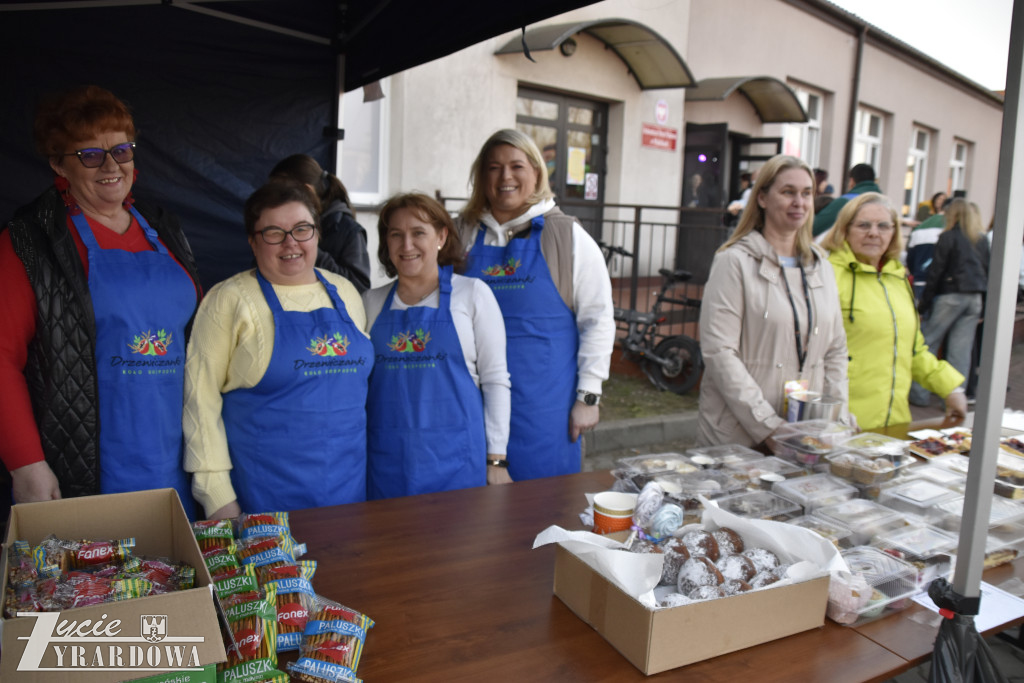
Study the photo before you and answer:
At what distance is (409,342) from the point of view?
7.52 feet

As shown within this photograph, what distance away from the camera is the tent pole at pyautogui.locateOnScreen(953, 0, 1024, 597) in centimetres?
111

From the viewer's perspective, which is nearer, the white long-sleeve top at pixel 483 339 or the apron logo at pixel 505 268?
the white long-sleeve top at pixel 483 339

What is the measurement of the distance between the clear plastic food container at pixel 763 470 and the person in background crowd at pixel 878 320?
1.14 meters

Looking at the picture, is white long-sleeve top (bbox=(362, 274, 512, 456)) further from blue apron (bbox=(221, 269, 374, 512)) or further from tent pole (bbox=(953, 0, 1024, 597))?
tent pole (bbox=(953, 0, 1024, 597))

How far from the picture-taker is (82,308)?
197 centimetres

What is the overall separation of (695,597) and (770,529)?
285 mm

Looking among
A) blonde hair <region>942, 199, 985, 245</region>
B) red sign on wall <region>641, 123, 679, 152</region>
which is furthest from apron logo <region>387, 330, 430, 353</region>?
red sign on wall <region>641, 123, 679, 152</region>

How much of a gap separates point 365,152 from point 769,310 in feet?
16.2

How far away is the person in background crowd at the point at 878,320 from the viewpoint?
3002 millimetres

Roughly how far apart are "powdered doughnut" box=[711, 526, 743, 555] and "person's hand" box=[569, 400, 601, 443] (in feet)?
4.01

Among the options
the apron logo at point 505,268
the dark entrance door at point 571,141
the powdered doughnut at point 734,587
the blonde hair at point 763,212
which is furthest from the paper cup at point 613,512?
the dark entrance door at point 571,141

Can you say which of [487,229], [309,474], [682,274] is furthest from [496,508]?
[682,274]

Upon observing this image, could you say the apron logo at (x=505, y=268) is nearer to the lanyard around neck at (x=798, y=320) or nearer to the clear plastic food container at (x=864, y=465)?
the lanyard around neck at (x=798, y=320)

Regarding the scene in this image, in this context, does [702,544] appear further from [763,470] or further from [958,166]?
[958,166]
